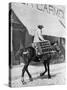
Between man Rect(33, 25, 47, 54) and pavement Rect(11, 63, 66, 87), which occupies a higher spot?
man Rect(33, 25, 47, 54)

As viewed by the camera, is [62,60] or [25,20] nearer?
[25,20]

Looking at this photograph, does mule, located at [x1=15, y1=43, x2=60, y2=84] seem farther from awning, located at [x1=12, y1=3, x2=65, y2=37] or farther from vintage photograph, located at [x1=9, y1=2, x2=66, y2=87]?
awning, located at [x1=12, y1=3, x2=65, y2=37]

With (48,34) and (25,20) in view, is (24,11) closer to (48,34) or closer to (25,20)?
(25,20)

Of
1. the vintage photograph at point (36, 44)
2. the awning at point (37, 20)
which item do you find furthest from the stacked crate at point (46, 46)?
the awning at point (37, 20)

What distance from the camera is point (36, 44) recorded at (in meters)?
4.51

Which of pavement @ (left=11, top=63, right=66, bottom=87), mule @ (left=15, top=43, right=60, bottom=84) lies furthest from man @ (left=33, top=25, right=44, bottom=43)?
pavement @ (left=11, top=63, right=66, bottom=87)

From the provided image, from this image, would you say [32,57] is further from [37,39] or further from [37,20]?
[37,20]

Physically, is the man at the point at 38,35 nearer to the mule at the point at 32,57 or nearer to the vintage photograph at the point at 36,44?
the vintage photograph at the point at 36,44

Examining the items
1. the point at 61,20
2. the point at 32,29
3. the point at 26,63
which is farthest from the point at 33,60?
the point at 61,20

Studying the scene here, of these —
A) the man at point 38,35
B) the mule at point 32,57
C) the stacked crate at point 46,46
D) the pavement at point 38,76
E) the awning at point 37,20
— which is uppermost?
the awning at point 37,20

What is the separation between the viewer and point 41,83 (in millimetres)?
4570

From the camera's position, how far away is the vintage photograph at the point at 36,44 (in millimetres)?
4391

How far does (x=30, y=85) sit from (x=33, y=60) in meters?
0.33

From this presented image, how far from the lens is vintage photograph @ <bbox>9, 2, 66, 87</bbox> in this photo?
4.39 meters
